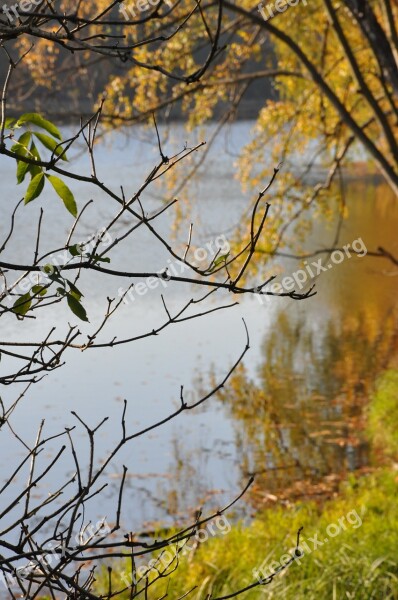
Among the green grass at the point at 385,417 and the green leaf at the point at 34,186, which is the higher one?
the green grass at the point at 385,417

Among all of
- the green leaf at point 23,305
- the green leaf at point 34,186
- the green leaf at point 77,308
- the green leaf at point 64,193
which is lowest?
the green leaf at point 77,308

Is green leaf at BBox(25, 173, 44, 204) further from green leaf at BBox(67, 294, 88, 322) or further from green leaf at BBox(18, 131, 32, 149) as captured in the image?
green leaf at BBox(67, 294, 88, 322)

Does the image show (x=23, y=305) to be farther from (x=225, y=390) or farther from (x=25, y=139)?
(x=225, y=390)

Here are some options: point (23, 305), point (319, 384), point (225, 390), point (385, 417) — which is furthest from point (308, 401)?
point (23, 305)

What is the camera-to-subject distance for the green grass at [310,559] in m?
4.55

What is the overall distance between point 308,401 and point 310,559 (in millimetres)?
5922

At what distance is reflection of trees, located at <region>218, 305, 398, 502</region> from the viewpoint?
8.68 meters

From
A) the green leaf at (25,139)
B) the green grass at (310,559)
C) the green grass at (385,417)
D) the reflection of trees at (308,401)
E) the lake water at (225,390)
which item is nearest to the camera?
the green leaf at (25,139)

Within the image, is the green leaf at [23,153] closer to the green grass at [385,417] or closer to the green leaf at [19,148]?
the green leaf at [19,148]

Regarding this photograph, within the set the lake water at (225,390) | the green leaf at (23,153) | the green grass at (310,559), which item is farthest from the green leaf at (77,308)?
the lake water at (225,390)

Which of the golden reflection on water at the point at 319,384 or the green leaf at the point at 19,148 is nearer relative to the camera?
the green leaf at the point at 19,148

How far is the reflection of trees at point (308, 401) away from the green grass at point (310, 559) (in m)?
1.78

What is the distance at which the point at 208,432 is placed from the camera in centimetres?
968

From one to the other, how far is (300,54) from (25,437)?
15.0 ft
